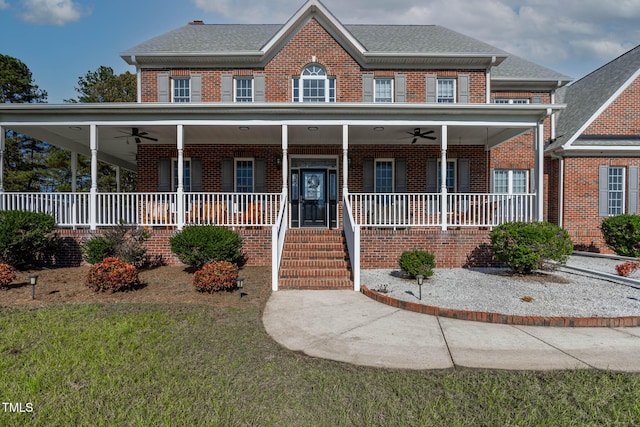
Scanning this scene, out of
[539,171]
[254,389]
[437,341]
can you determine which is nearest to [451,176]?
[539,171]

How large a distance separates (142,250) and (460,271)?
7.89 meters

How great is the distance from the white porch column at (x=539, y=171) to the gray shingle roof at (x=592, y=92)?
420cm

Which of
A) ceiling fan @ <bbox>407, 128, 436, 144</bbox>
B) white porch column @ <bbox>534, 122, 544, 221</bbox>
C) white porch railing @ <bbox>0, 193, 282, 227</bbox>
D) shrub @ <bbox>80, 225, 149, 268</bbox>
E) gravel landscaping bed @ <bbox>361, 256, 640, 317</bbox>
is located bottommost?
gravel landscaping bed @ <bbox>361, 256, 640, 317</bbox>

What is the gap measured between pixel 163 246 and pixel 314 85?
7.65 meters

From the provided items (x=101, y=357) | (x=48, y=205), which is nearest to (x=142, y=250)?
(x=48, y=205)

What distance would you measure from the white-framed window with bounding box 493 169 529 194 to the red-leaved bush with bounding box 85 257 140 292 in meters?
12.9

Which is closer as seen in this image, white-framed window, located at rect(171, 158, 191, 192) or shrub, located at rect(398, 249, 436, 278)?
shrub, located at rect(398, 249, 436, 278)

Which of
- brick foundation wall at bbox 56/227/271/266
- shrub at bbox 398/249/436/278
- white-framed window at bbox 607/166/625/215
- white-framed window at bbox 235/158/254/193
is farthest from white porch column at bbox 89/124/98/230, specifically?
white-framed window at bbox 607/166/625/215

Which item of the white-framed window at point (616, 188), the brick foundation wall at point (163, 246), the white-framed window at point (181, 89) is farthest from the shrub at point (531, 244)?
the white-framed window at point (181, 89)

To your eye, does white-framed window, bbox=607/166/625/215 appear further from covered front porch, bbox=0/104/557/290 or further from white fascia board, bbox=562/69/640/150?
covered front porch, bbox=0/104/557/290

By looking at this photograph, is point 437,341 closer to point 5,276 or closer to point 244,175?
point 5,276

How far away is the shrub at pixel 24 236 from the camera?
8.04m

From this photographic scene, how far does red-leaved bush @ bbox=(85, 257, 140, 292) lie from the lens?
6719 millimetres

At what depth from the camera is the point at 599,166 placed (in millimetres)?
12531
